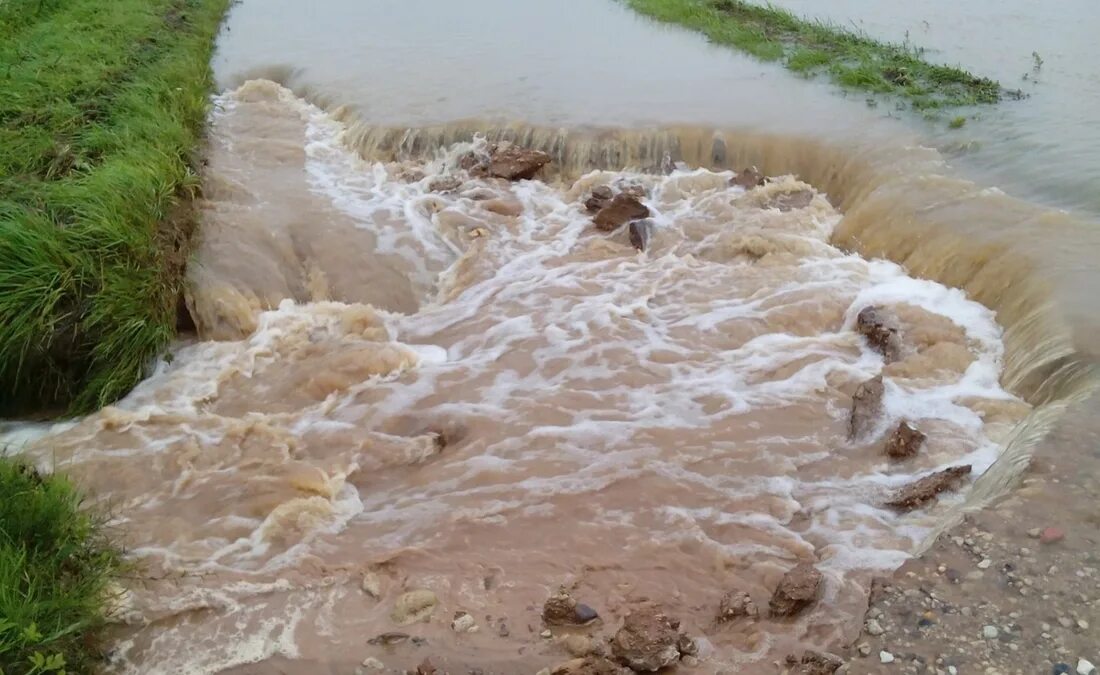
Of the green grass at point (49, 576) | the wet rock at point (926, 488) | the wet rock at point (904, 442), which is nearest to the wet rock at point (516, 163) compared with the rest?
the wet rock at point (904, 442)

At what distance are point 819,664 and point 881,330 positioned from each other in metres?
3.97

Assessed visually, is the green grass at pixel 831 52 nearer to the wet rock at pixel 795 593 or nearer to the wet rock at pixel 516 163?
the wet rock at pixel 516 163

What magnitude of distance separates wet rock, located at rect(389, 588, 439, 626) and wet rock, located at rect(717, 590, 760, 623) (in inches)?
60.5

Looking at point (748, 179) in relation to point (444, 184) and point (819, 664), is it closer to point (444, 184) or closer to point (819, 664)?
point (444, 184)

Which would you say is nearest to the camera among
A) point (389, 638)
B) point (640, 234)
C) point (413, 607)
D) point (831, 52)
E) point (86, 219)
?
point (389, 638)

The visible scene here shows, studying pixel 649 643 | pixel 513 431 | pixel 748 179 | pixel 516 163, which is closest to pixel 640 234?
pixel 748 179

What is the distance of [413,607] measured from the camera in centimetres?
448

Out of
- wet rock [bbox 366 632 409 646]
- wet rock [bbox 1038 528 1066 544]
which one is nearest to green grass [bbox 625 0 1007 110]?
wet rock [bbox 1038 528 1066 544]

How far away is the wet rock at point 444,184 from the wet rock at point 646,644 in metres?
7.70

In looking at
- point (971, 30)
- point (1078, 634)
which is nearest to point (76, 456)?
point (1078, 634)

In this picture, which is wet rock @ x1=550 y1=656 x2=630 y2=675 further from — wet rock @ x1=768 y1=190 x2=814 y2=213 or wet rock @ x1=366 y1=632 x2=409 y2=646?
wet rock @ x1=768 y1=190 x2=814 y2=213

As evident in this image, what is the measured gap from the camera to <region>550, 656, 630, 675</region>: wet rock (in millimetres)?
3852

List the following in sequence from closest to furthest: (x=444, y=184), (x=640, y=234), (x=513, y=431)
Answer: (x=513, y=431), (x=640, y=234), (x=444, y=184)

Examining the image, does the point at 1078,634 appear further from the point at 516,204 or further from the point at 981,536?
the point at 516,204
